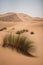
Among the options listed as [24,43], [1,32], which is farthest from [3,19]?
[24,43]

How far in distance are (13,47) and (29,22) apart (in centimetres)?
55

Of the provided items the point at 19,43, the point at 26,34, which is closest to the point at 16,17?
the point at 26,34

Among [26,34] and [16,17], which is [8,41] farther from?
[16,17]

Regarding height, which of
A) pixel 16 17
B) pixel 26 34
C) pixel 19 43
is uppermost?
pixel 16 17

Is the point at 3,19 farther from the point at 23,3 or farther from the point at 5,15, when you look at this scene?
the point at 23,3

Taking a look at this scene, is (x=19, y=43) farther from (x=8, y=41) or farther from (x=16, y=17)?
(x=16, y=17)

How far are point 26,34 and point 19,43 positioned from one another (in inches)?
7.6

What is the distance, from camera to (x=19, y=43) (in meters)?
2.36

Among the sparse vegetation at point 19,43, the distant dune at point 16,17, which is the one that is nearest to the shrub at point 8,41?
the sparse vegetation at point 19,43

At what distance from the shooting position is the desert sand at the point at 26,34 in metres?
2.05

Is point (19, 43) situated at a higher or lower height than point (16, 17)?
lower

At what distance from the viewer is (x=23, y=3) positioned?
260 cm

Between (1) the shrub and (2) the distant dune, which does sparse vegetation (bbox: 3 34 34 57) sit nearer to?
(1) the shrub

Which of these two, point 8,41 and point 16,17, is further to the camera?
point 16,17
